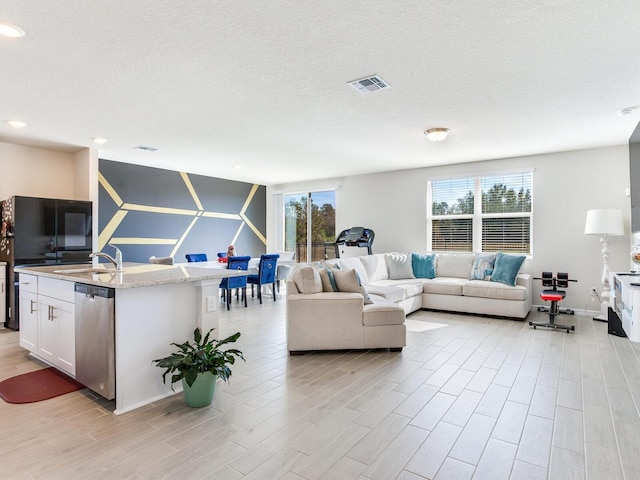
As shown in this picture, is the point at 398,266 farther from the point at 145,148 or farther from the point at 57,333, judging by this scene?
the point at 57,333

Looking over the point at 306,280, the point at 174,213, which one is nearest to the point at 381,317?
the point at 306,280

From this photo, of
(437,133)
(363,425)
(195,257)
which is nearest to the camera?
(363,425)

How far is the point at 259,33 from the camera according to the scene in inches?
97.9

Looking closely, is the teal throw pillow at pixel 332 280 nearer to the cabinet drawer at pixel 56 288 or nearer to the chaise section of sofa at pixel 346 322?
the chaise section of sofa at pixel 346 322

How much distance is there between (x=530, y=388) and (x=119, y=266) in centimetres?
372

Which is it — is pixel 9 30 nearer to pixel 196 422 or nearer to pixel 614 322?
pixel 196 422

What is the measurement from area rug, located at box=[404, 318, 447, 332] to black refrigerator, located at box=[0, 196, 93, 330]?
4.72 meters

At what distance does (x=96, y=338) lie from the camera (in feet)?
8.56

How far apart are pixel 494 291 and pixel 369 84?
3732 millimetres

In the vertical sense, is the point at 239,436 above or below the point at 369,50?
below

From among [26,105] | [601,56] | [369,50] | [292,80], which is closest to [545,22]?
[601,56]

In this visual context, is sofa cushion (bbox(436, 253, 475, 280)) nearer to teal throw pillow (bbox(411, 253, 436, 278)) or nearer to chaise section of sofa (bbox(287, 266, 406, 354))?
teal throw pillow (bbox(411, 253, 436, 278))

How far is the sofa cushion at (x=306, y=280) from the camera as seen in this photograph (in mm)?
3988

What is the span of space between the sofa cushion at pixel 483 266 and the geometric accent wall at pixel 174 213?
5.27 m
